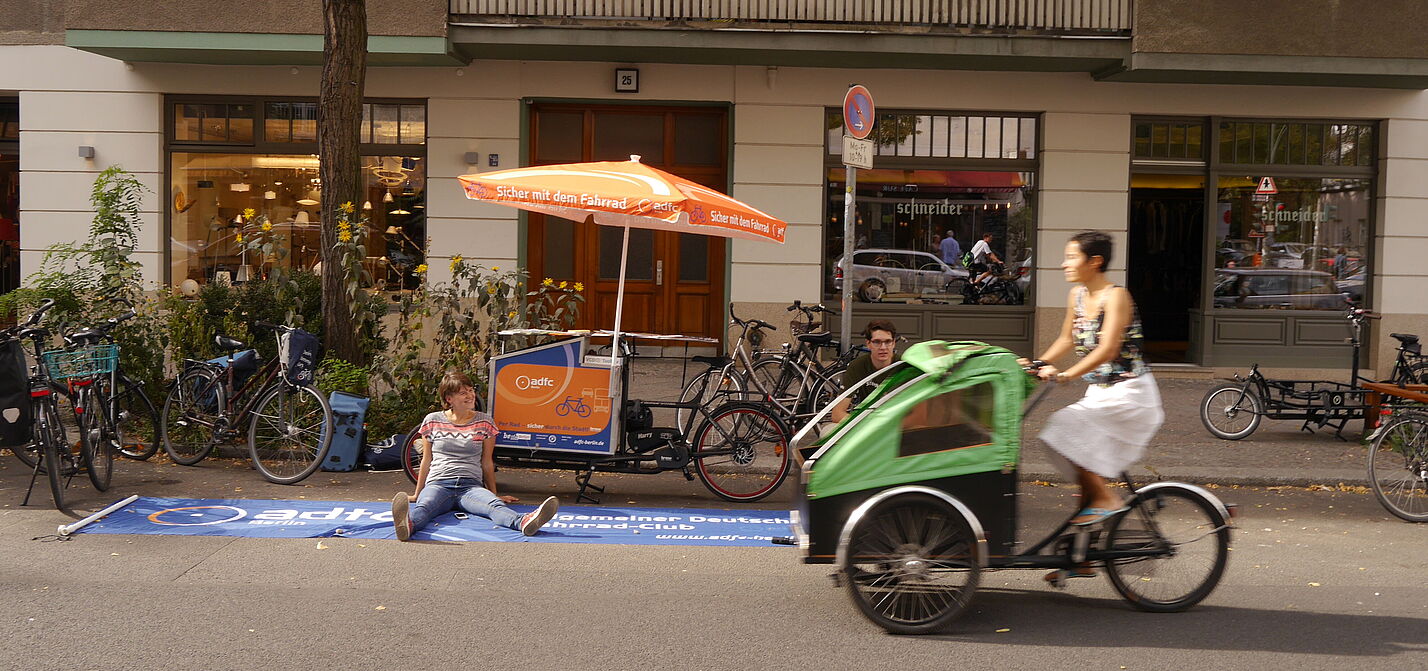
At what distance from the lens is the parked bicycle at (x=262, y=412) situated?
8.76 meters

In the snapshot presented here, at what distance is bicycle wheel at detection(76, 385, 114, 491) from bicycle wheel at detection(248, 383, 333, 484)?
932 mm

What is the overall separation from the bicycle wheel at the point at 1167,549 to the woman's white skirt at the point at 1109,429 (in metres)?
0.23

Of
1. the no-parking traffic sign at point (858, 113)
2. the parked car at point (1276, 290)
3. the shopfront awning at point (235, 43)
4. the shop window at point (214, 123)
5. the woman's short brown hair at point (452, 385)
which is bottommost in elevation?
the woman's short brown hair at point (452, 385)

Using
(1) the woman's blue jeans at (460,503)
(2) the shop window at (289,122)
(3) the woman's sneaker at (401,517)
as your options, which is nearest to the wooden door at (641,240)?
(2) the shop window at (289,122)

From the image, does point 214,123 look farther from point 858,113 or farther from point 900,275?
point 858,113

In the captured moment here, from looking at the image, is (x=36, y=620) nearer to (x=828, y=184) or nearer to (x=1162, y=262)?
(x=828, y=184)

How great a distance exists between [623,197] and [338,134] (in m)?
3.43

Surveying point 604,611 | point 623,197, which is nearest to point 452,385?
point 623,197

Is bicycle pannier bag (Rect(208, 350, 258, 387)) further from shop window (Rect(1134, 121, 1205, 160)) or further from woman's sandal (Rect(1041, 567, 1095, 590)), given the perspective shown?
shop window (Rect(1134, 121, 1205, 160))

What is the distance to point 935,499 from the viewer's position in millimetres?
5422

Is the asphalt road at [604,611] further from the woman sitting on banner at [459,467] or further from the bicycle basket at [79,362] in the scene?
the bicycle basket at [79,362]

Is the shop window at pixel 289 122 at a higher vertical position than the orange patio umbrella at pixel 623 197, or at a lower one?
higher

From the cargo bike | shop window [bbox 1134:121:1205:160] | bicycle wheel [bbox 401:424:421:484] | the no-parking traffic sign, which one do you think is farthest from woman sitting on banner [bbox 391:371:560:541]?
shop window [bbox 1134:121:1205:160]

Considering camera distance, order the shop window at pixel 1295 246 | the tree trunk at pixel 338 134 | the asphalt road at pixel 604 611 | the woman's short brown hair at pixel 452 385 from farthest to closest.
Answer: the shop window at pixel 1295 246 → the tree trunk at pixel 338 134 → the woman's short brown hair at pixel 452 385 → the asphalt road at pixel 604 611
